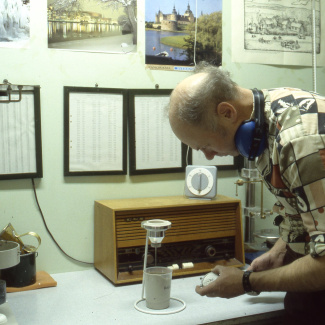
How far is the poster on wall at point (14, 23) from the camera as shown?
1.65 m

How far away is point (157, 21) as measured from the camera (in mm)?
1879

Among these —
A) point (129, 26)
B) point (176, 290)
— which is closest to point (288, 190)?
point (176, 290)

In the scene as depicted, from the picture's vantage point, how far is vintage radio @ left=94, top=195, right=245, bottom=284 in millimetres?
1602

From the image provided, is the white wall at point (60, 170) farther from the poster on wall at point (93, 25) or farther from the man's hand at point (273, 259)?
the man's hand at point (273, 259)

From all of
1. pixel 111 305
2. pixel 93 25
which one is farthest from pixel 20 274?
pixel 93 25

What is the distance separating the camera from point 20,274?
1555mm

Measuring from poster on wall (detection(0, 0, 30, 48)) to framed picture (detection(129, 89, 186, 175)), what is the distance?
0.46 metres

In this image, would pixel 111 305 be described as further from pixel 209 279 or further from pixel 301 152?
pixel 301 152

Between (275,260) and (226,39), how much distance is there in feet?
3.35

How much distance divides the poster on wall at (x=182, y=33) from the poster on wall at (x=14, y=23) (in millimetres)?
477

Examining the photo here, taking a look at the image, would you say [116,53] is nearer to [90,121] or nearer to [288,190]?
[90,121]

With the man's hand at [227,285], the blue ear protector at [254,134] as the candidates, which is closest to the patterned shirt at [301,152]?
the blue ear protector at [254,134]

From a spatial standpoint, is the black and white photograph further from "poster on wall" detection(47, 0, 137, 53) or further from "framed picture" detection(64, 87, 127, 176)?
"framed picture" detection(64, 87, 127, 176)

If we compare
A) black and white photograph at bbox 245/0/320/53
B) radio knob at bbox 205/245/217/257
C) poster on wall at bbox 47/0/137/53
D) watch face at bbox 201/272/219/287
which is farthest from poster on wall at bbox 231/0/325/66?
watch face at bbox 201/272/219/287
